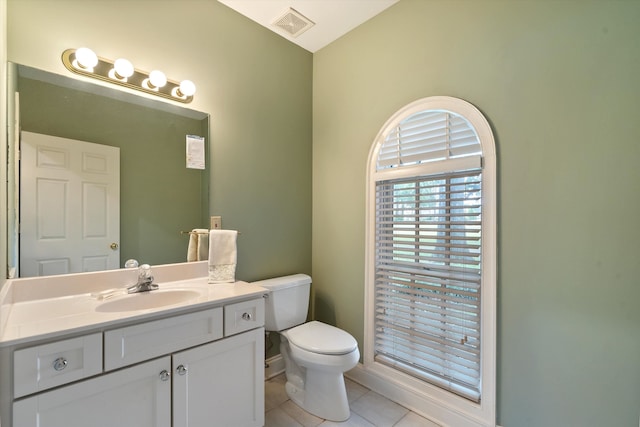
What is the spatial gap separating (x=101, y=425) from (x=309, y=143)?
210 cm

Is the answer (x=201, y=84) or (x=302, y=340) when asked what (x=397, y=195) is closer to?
(x=302, y=340)

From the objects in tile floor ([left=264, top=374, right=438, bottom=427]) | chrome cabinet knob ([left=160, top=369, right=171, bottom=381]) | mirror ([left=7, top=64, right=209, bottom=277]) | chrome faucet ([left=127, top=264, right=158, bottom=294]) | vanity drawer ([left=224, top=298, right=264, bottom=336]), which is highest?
mirror ([left=7, top=64, right=209, bottom=277])

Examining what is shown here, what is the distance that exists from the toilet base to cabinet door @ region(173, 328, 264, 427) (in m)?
0.36

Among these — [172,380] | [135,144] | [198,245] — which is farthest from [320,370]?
[135,144]

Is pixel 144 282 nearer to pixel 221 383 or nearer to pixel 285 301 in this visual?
pixel 221 383

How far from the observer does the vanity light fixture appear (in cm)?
138

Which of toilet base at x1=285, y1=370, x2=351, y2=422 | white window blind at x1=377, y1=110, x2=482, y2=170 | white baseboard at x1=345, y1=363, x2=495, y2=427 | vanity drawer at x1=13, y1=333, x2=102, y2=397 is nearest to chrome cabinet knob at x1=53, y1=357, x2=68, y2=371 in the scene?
vanity drawer at x1=13, y1=333, x2=102, y2=397

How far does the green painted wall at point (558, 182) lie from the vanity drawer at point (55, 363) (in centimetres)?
184

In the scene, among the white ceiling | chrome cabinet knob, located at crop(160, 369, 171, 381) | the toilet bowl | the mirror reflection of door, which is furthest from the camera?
the white ceiling

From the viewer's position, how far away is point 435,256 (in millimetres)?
1730

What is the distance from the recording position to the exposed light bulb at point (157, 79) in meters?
1.59

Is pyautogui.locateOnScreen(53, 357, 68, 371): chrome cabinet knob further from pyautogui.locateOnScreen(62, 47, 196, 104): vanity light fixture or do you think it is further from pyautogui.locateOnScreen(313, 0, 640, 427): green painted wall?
pyautogui.locateOnScreen(313, 0, 640, 427): green painted wall

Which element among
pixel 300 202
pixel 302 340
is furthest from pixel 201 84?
pixel 302 340

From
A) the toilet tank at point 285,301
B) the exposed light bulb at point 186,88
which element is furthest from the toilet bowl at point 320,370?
the exposed light bulb at point 186,88
